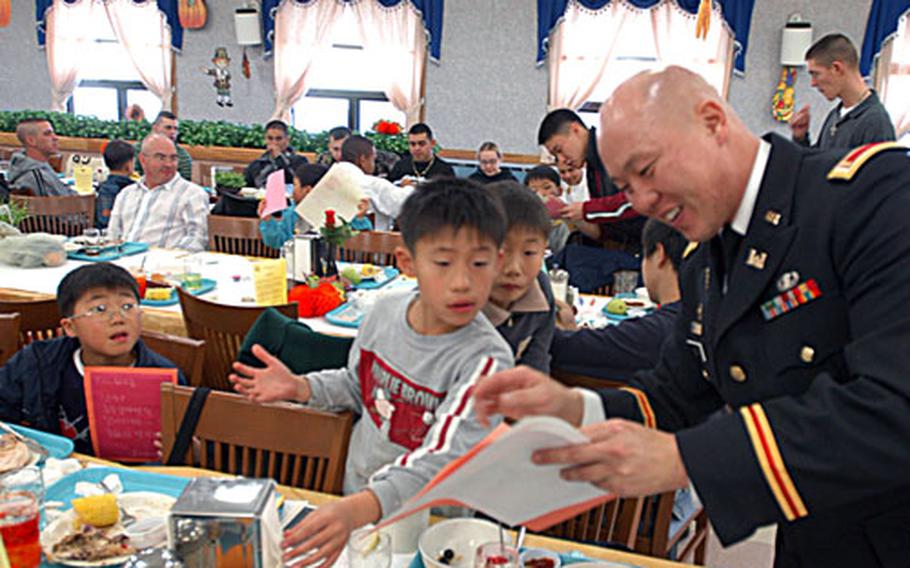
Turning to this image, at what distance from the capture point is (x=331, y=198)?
350 cm

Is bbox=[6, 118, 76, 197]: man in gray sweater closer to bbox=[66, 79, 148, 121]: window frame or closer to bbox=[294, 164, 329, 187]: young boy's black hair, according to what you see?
bbox=[294, 164, 329, 187]: young boy's black hair

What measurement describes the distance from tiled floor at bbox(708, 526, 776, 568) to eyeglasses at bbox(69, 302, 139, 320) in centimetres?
223

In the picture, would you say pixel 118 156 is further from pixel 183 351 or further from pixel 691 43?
pixel 691 43

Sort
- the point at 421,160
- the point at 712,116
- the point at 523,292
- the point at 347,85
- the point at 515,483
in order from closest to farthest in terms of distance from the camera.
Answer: the point at 515,483
the point at 712,116
the point at 523,292
the point at 421,160
the point at 347,85

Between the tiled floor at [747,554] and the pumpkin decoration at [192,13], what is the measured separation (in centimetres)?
977

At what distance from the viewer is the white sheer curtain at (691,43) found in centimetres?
880

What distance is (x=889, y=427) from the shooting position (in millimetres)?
978

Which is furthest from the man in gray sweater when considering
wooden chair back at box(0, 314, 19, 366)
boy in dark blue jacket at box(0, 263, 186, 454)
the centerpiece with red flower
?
boy in dark blue jacket at box(0, 263, 186, 454)

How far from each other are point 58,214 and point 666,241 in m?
4.45

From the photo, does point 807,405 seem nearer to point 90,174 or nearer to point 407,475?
point 407,475

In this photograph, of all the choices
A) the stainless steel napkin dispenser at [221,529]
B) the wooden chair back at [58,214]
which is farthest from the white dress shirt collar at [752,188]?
the wooden chair back at [58,214]

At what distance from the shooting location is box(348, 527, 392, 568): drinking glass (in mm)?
1342

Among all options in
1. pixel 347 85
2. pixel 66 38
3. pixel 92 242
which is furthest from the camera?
pixel 66 38

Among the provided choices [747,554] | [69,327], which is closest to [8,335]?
[69,327]
